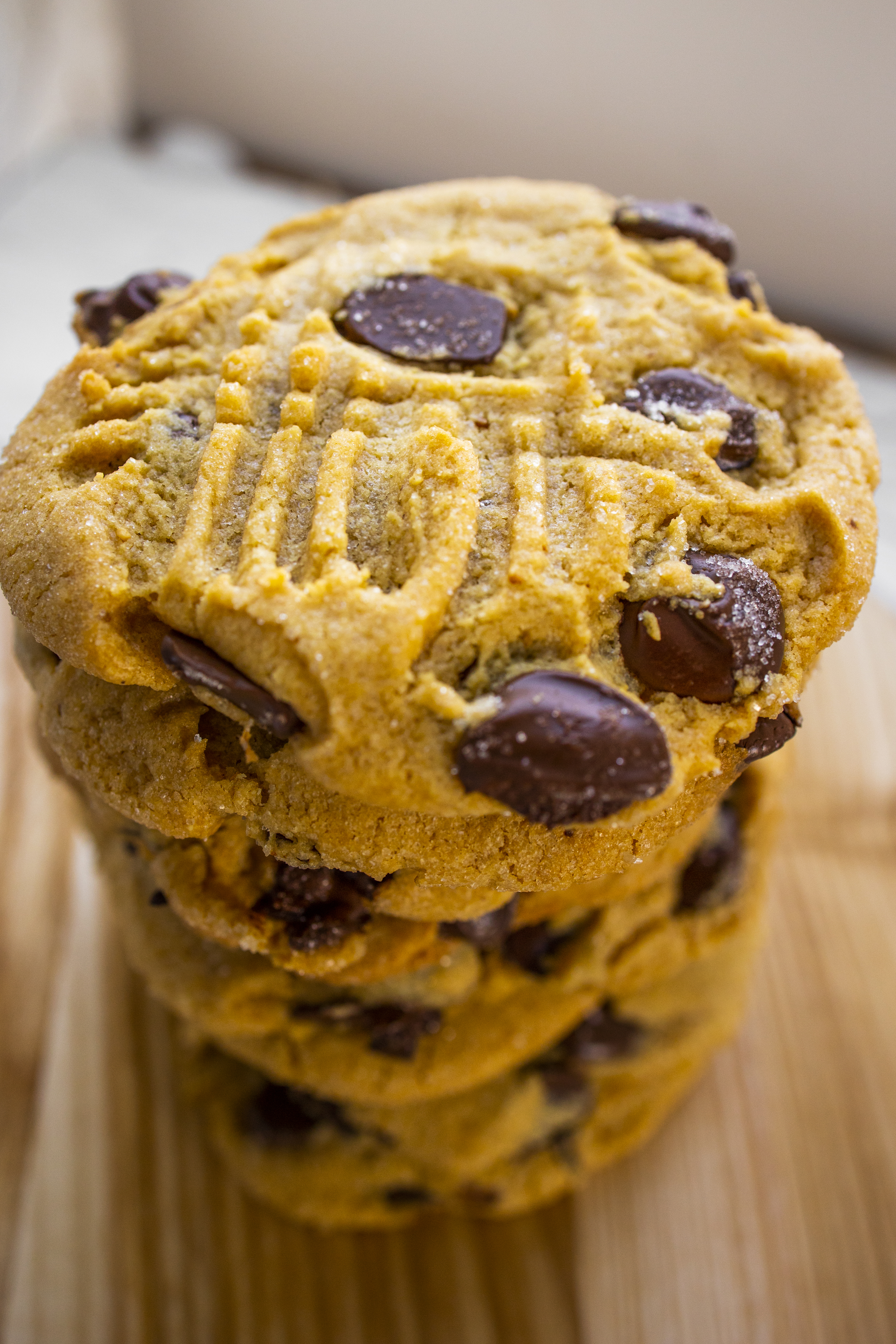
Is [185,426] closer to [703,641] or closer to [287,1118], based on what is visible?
[703,641]

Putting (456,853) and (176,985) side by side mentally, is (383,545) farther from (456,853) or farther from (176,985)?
(176,985)

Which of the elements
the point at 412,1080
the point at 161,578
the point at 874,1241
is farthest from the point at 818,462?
the point at 874,1241

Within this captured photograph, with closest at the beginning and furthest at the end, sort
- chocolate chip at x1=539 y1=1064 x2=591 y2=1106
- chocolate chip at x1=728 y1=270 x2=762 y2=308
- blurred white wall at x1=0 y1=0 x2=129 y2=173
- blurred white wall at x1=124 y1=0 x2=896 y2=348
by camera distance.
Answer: chocolate chip at x1=728 y1=270 x2=762 y2=308, chocolate chip at x1=539 y1=1064 x2=591 y2=1106, blurred white wall at x1=124 y1=0 x2=896 y2=348, blurred white wall at x1=0 y1=0 x2=129 y2=173

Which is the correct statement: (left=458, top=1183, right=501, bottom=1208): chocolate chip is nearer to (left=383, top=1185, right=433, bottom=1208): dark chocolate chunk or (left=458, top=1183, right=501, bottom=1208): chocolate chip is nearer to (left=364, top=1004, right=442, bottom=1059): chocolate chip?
(left=383, top=1185, right=433, bottom=1208): dark chocolate chunk

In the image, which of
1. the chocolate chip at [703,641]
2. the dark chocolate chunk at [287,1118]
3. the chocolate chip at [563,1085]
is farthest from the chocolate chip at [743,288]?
the dark chocolate chunk at [287,1118]

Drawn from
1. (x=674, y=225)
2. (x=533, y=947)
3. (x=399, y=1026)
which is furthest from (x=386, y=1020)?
(x=674, y=225)

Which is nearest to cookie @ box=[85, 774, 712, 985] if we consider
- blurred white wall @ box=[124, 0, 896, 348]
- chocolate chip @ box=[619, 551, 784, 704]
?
chocolate chip @ box=[619, 551, 784, 704]

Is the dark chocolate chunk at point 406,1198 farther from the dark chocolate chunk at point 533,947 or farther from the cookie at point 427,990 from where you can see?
the dark chocolate chunk at point 533,947
